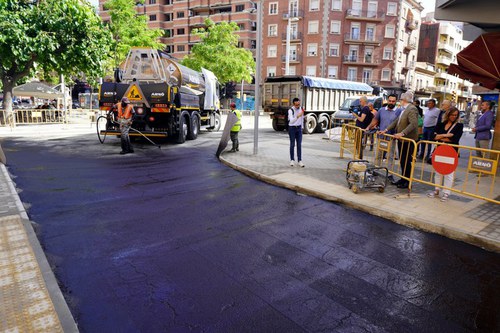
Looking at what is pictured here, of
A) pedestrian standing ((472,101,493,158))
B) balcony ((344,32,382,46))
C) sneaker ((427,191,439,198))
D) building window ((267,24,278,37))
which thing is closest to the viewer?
sneaker ((427,191,439,198))

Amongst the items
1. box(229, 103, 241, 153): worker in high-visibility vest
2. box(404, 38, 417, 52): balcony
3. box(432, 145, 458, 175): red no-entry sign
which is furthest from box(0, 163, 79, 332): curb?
box(404, 38, 417, 52): balcony

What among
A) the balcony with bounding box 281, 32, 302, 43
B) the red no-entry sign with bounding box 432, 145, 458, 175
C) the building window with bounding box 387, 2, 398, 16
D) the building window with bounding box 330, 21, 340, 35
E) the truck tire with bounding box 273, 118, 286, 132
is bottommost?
the truck tire with bounding box 273, 118, 286, 132

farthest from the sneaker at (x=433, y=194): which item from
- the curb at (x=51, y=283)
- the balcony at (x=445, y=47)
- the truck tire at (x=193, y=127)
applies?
the balcony at (x=445, y=47)

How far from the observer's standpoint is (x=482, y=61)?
8.59 m

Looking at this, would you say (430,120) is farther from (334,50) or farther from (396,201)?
(334,50)

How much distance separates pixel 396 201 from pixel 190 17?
6187cm

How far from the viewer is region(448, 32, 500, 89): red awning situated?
26.5 feet

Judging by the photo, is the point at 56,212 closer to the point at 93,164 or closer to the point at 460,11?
the point at 93,164

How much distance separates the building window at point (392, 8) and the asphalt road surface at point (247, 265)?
1998 inches

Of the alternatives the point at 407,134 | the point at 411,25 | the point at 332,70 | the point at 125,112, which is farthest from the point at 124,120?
the point at 411,25

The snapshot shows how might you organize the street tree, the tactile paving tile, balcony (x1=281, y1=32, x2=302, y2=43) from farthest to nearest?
balcony (x1=281, y1=32, x2=302, y2=43), the street tree, the tactile paving tile

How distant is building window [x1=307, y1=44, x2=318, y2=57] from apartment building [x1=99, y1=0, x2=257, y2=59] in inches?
424

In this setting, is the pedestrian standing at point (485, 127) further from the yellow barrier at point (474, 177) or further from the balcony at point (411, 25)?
the balcony at point (411, 25)

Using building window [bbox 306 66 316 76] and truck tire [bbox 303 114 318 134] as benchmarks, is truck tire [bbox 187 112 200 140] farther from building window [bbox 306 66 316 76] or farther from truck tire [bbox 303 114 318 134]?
building window [bbox 306 66 316 76]
